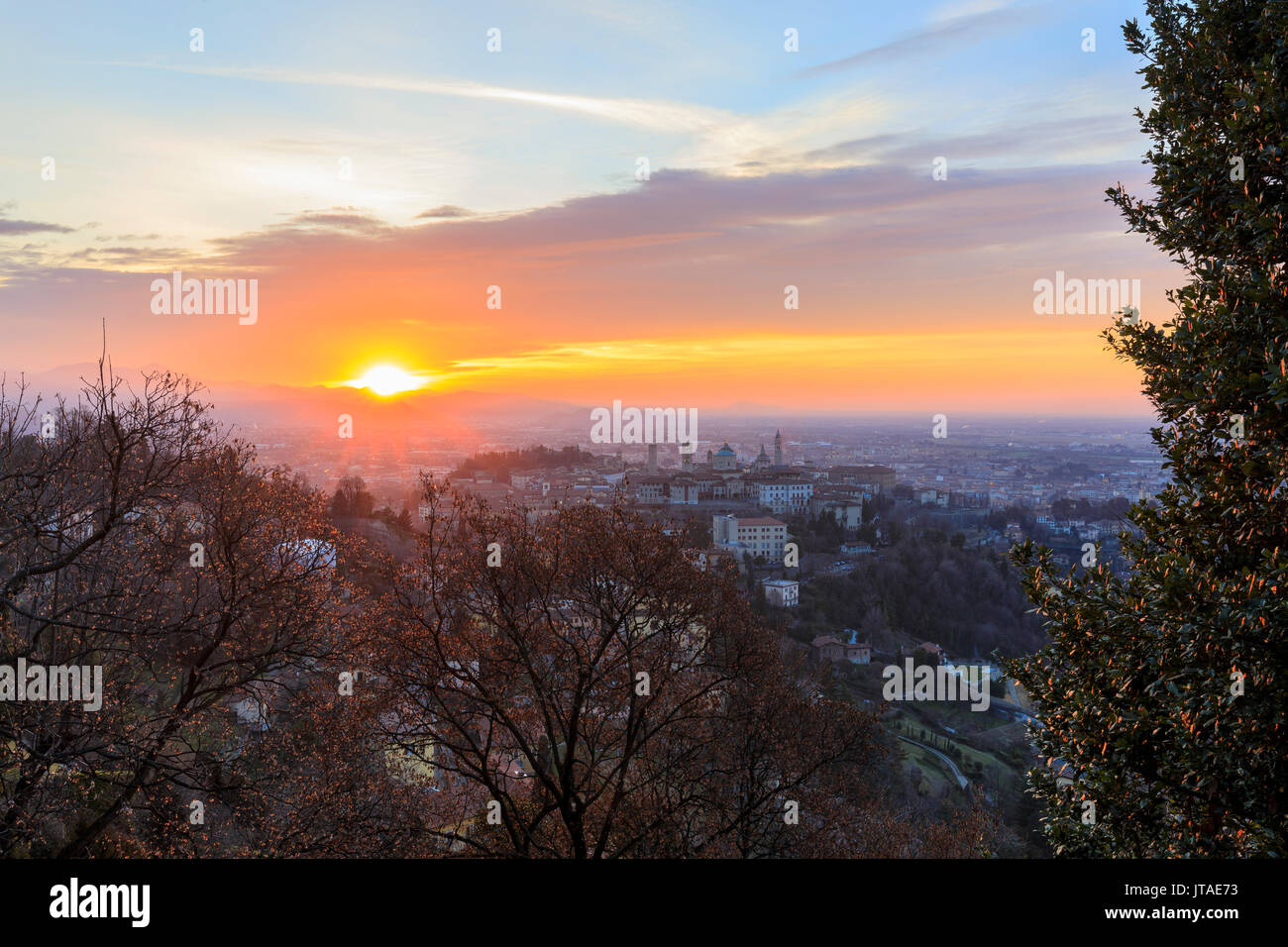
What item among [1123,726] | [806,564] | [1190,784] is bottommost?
[806,564]

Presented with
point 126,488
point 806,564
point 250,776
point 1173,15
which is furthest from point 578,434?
point 1173,15

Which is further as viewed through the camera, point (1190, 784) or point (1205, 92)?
point (1205, 92)
